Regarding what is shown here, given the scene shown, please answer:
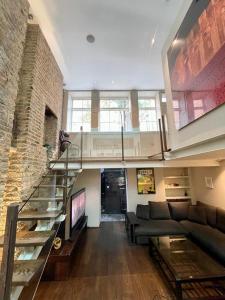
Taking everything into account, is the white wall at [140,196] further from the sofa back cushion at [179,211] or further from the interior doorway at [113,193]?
the interior doorway at [113,193]

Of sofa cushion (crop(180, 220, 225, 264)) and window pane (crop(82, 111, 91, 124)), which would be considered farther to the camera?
window pane (crop(82, 111, 91, 124))

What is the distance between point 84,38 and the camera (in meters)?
5.18

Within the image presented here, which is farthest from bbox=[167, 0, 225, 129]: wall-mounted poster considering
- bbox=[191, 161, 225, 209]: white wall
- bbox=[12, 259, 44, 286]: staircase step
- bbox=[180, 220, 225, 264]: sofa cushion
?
bbox=[191, 161, 225, 209]: white wall

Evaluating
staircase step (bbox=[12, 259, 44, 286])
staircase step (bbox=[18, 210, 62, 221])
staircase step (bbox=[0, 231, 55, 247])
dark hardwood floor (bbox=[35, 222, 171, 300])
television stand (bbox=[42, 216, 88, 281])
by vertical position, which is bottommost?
dark hardwood floor (bbox=[35, 222, 171, 300])

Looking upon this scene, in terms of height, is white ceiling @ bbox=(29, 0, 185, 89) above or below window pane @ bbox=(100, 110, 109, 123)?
above

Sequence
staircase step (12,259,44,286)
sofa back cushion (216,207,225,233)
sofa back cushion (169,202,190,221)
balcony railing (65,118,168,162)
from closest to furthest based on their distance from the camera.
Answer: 1. staircase step (12,259,44,286)
2. sofa back cushion (216,207,225,233)
3. balcony railing (65,118,168,162)
4. sofa back cushion (169,202,190,221)

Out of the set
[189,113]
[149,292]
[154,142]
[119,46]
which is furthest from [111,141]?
[149,292]

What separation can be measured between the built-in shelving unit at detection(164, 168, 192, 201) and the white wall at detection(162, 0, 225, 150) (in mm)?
3204

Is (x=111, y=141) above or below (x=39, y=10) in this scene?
below

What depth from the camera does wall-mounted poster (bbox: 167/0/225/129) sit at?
6.29 ft

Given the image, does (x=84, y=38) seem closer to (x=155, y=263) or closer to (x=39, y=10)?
(x=39, y=10)

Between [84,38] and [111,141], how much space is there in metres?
3.37

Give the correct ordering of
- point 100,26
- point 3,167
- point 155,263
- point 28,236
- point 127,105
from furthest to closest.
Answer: point 127,105 → point 100,26 → point 155,263 → point 3,167 → point 28,236

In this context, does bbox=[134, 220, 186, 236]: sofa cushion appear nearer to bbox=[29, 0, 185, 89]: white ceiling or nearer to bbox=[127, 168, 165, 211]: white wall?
bbox=[127, 168, 165, 211]: white wall
